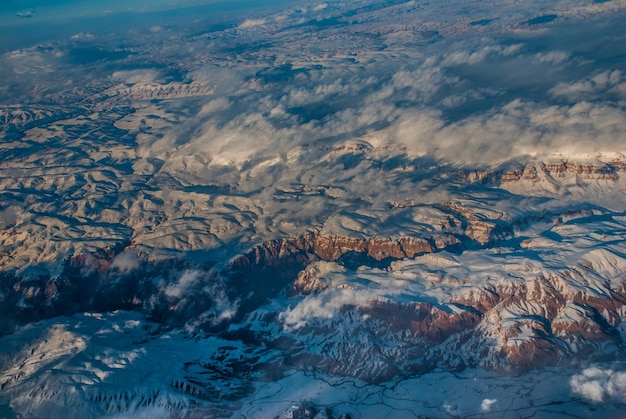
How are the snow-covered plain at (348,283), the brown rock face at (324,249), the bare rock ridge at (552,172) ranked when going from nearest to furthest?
the snow-covered plain at (348,283) → the brown rock face at (324,249) → the bare rock ridge at (552,172)

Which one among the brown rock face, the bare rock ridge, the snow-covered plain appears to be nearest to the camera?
the snow-covered plain

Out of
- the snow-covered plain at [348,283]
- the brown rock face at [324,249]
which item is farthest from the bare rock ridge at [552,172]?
the brown rock face at [324,249]

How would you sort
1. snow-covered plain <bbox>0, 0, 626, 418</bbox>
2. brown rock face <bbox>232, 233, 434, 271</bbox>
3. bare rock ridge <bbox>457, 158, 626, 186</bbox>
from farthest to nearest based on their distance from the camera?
1. bare rock ridge <bbox>457, 158, 626, 186</bbox>
2. brown rock face <bbox>232, 233, 434, 271</bbox>
3. snow-covered plain <bbox>0, 0, 626, 418</bbox>

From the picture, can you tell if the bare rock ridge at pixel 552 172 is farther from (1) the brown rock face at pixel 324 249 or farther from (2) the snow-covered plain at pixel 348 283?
(1) the brown rock face at pixel 324 249

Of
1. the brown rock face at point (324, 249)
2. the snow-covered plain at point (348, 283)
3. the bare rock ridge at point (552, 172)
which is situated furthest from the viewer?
the bare rock ridge at point (552, 172)

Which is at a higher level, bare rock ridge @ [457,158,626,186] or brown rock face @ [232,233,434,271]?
bare rock ridge @ [457,158,626,186]

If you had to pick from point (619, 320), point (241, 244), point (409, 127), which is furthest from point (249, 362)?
point (409, 127)

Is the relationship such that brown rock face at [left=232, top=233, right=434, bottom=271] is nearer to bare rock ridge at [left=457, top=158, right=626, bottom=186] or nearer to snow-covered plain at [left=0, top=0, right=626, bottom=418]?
snow-covered plain at [left=0, top=0, right=626, bottom=418]

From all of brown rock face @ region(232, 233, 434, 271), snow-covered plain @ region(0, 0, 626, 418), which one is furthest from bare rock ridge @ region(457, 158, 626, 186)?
brown rock face @ region(232, 233, 434, 271)

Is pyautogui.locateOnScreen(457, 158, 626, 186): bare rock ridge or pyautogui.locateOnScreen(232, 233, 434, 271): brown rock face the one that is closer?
pyautogui.locateOnScreen(232, 233, 434, 271): brown rock face

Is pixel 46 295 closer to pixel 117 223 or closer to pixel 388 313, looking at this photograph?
pixel 117 223

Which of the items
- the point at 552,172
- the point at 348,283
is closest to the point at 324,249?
the point at 348,283
